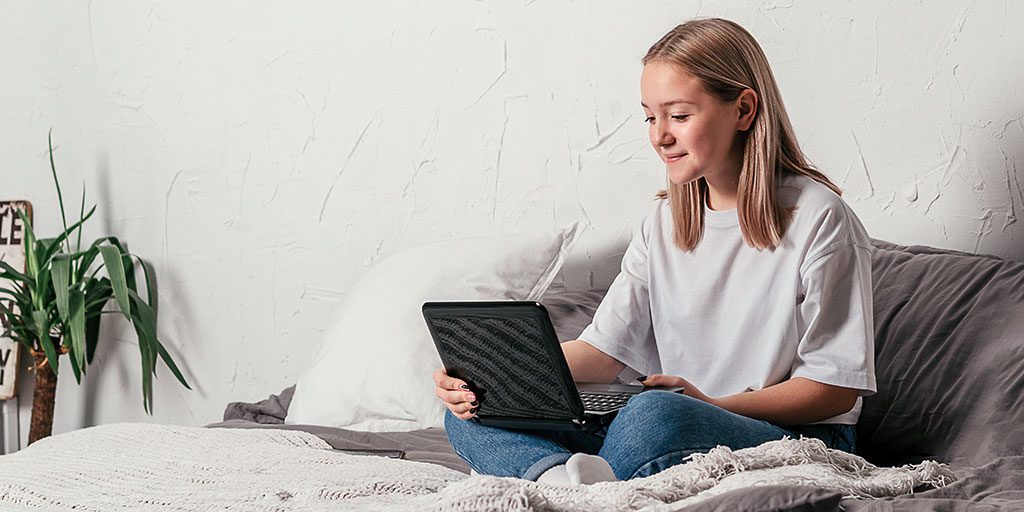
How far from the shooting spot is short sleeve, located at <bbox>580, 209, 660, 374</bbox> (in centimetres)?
146

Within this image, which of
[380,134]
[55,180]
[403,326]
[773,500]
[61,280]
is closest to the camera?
[773,500]

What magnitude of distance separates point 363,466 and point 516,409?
0.56ft

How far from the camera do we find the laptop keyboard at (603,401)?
1187mm

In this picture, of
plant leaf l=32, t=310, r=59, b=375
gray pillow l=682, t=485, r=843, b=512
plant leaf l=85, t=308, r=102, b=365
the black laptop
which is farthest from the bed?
plant leaf l=85, t=308, r=102, b=365

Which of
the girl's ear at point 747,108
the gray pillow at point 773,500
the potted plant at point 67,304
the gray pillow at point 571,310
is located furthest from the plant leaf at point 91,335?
the gray pillow at point 773,500

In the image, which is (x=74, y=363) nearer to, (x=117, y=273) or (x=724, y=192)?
(x=117, y=273)

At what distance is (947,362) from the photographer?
1352mm

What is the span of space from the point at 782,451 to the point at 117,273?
5.88 feet

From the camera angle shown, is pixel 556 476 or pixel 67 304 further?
pixel 67 304

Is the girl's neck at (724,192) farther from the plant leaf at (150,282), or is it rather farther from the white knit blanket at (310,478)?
the plant leaf at (150,282)

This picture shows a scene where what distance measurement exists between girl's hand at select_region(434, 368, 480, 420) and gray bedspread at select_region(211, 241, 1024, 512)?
14 centimetres

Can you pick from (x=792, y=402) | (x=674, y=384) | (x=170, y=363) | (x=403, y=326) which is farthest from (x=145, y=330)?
(x=792, y=402)

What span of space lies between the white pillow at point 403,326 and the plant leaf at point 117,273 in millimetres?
728

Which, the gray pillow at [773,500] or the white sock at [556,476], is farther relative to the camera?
the white sock at [556,476]
